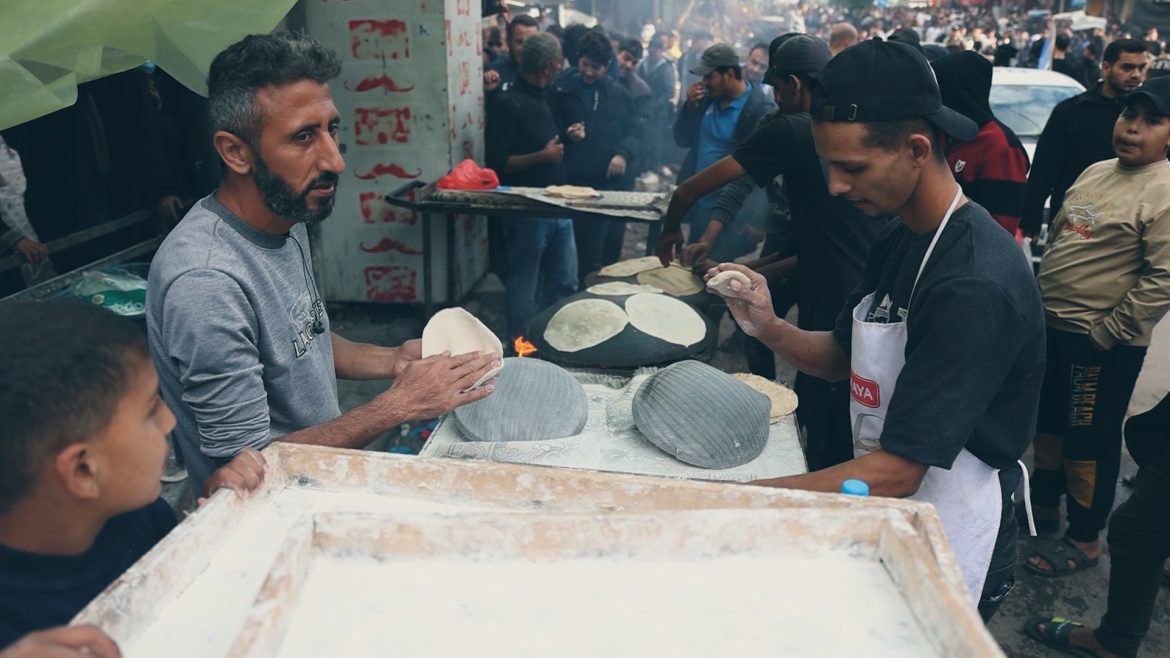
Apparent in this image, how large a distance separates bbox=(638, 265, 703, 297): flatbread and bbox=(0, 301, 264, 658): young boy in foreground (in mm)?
3763

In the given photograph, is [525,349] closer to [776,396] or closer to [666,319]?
[666,319]

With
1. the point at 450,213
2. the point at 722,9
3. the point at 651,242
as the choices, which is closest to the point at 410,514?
the point at 450,213

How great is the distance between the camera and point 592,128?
25.2 feet

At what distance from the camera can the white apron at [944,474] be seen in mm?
1952

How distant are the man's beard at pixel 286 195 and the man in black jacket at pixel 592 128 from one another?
5234 millimetres

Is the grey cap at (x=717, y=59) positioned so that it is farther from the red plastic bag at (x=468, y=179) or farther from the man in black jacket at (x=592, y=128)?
the red plastic bag at (x=468, y=179)

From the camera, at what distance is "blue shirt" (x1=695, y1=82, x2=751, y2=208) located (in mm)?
6949

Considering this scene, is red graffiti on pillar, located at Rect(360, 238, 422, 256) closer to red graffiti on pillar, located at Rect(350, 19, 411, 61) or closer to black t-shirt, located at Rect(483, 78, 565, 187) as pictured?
black t-shirt, located at Rect(483, 78, 565, 187)

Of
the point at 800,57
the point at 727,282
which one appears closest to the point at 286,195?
the point at 727,282

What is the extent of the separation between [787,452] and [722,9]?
26.6 metres

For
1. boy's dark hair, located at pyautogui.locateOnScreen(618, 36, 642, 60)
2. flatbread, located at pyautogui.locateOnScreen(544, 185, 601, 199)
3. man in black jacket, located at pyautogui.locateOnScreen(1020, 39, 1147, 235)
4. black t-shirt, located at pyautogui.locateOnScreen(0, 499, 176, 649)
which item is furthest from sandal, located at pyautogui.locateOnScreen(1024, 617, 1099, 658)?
boy's dark hair, located at pyautogui.locateOnScreen(618, 36, 642, 60)

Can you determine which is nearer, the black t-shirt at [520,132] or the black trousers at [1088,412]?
the black trousers at [1088,412]

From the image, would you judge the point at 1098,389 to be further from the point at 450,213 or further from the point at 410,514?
the point at 450,213

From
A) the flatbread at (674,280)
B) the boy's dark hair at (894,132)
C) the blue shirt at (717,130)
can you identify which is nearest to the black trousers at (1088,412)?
the flatbread at (674,280)
